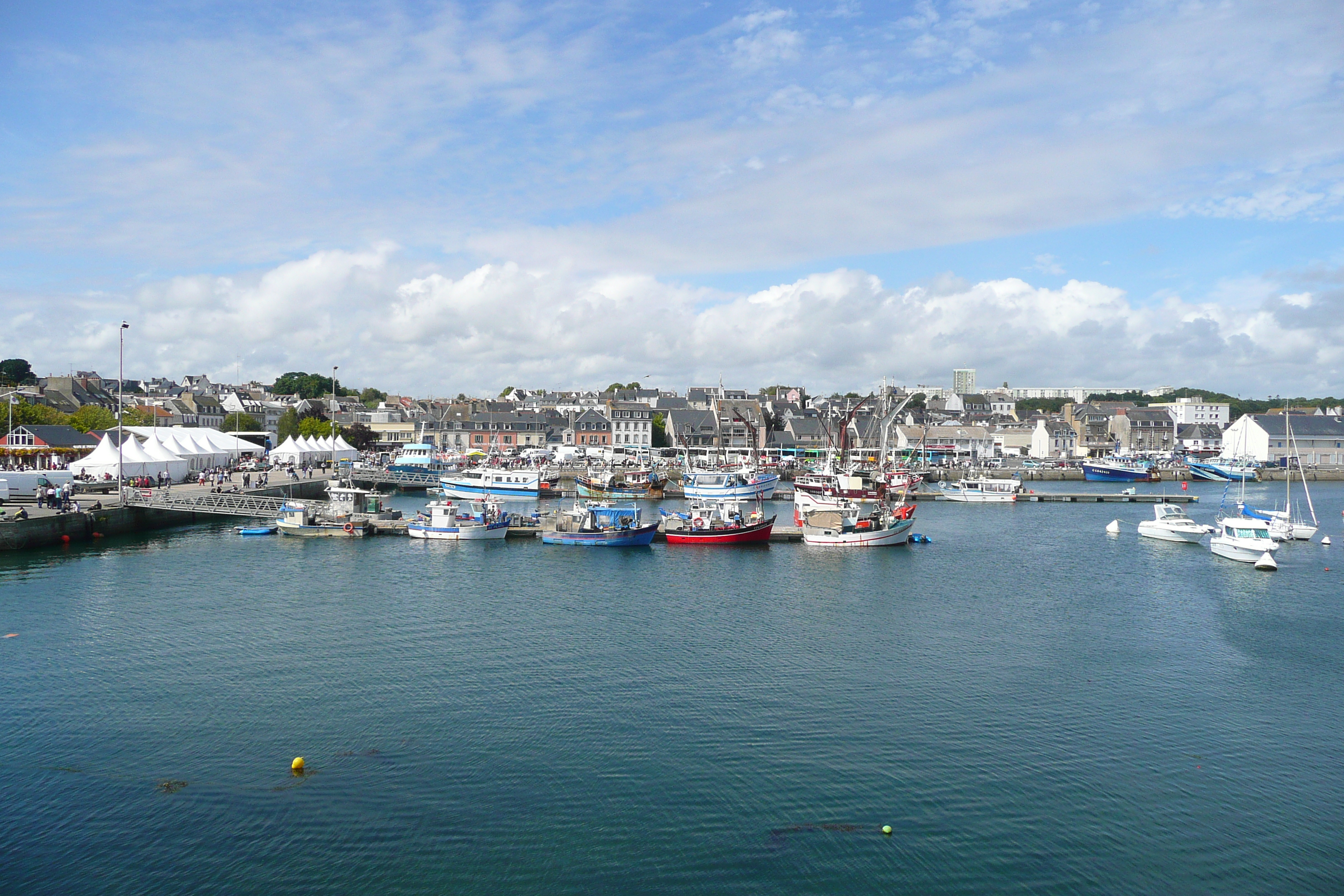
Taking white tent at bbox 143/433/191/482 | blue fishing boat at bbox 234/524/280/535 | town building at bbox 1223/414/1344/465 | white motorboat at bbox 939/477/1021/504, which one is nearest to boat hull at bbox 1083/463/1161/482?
town building at bbox 1223/414/1344/465

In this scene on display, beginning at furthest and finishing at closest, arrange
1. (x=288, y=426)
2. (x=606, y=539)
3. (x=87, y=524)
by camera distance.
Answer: (x=288, y=426) → (x=606, y=539) → (x=87, y=524)

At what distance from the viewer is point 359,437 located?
9869 cm

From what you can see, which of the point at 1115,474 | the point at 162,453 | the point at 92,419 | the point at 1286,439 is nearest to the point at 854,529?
the point at 162,453

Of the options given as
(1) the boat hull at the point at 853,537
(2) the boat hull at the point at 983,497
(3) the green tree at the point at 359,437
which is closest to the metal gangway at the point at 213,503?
(1) the boat hull at the point at 853,537

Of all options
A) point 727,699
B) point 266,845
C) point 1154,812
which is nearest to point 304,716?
point 266,845

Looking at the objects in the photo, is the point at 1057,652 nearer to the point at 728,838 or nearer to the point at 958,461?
the point at 728,838

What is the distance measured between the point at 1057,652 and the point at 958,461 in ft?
286

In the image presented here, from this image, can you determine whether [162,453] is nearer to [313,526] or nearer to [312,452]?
[313,526]

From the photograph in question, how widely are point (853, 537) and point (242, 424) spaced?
92.5 meters

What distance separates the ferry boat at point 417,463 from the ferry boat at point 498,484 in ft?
28.4

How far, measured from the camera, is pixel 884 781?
14086 mm

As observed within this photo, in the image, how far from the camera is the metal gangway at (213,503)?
1603 inches

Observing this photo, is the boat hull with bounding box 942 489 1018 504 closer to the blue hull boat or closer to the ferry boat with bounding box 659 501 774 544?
the ferry boat with bounding box 659 501 774 544

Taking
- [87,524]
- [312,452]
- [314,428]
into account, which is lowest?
[87,524]
